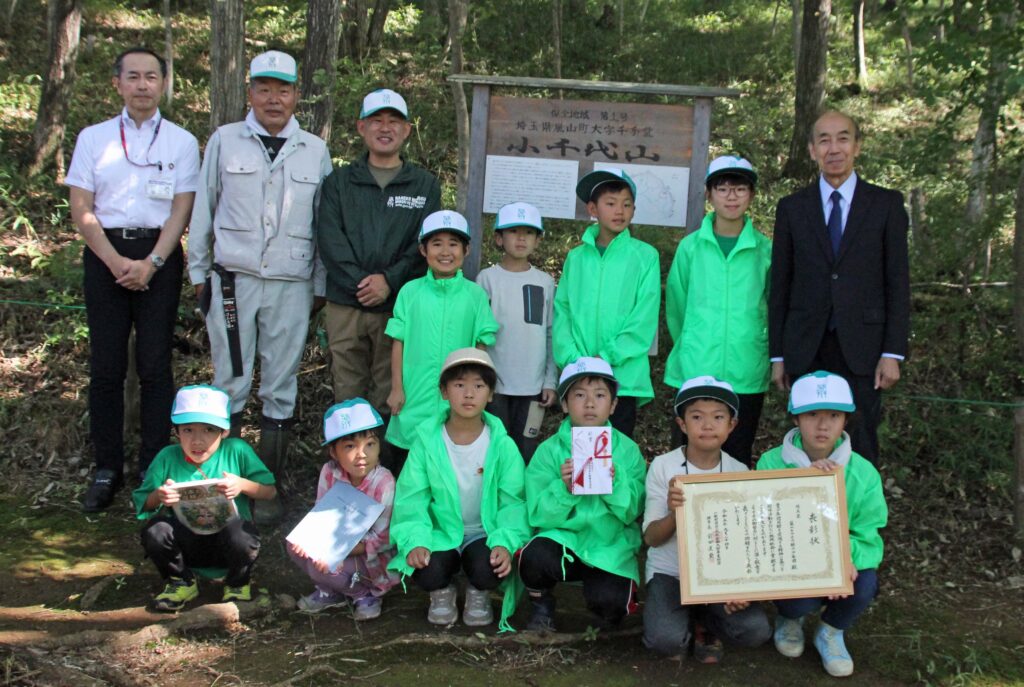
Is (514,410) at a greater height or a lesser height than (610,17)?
lesser

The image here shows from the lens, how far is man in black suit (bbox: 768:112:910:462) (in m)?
4.60

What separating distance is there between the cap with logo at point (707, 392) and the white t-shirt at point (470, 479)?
103 centimetres

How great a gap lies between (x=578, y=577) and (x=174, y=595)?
2.05m

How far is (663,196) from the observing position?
226 inches

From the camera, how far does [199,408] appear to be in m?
4.55

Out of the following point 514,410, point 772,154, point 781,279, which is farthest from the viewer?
point 772,154

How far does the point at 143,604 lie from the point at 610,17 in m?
15.0

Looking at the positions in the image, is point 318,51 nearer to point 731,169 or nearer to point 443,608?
point 731,169

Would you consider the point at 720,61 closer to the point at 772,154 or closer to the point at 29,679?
the point at 772,154

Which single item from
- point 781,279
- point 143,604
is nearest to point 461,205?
point 781,279

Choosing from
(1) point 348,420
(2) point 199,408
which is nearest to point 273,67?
(2) point 199,408

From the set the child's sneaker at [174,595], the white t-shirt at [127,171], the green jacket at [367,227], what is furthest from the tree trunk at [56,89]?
the child's sneaker at [174,595]

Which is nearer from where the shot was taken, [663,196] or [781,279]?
[781,279]

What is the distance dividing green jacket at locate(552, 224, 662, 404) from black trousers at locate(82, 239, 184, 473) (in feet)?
7.93
